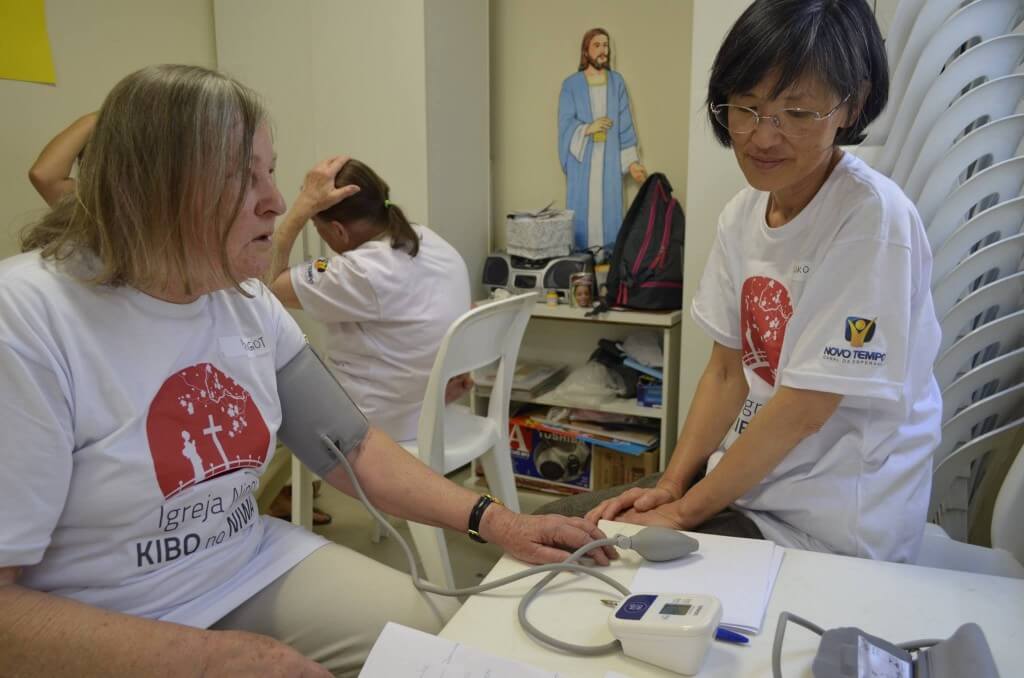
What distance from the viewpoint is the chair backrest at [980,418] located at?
122 cm

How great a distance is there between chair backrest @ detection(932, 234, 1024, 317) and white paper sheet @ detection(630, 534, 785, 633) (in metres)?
0.65

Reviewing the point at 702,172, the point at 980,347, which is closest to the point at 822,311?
the point at 980,347

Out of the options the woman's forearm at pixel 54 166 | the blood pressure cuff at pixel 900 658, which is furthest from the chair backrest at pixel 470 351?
the woman's forearm at pixel 54 166

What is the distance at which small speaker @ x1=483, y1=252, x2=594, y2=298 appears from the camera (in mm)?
2871

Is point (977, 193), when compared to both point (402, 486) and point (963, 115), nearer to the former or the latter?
point (963, 115)

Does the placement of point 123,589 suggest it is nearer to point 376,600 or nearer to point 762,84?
point 376,600

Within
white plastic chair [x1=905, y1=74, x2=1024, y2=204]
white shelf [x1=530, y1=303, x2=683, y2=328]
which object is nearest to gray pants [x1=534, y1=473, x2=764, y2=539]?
white plastic chair [x1=905, y1=74, x2=1024, y2=204]

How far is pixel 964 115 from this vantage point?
4.30 feet

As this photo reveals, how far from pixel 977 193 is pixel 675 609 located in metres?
0.96

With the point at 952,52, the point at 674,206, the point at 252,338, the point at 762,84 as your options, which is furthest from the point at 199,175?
the point at 674,206

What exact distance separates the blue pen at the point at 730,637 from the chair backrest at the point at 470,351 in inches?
41.7

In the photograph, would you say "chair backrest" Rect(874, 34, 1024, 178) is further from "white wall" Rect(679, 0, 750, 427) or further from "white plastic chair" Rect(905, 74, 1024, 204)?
"white wall" Rect(679, 0, 750, 427)

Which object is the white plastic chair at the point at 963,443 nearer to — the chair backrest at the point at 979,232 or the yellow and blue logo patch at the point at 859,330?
the chair backrest at the point at 979,232

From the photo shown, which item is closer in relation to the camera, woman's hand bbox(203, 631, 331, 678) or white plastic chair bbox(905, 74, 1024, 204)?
woman's hand bbox(203, 631, 331, 678)
